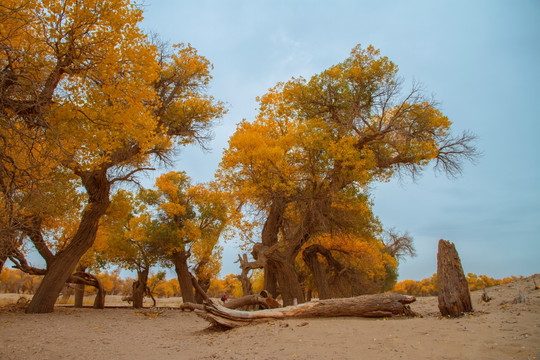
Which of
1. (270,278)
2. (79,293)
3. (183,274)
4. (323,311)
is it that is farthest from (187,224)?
(323,311)

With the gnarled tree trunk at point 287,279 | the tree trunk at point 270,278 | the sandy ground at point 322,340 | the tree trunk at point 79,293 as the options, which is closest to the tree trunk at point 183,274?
the tree trunk at point 270,278

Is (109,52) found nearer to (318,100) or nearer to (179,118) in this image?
(179,118)

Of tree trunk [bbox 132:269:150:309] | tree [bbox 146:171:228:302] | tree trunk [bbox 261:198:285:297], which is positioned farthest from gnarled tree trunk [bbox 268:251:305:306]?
tree trunk [bbox 132:269:150:309]

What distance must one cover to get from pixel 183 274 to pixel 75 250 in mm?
7329

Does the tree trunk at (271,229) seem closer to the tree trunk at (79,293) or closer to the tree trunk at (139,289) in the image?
the tree trunk at (139,289)

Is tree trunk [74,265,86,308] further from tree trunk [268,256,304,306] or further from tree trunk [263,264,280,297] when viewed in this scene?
tree trunk [268,256,304,306]

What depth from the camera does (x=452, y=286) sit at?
6.96 meters

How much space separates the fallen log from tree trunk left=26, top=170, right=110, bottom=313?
7.17 m

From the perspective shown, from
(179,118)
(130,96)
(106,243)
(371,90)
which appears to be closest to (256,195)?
(179,118)

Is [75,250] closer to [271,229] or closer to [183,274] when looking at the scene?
[183,274]

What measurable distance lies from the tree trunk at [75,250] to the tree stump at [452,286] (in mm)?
11421

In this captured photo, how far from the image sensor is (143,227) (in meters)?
17.7

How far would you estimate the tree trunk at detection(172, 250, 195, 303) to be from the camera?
726 inches

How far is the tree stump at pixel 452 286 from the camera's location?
689 cm
